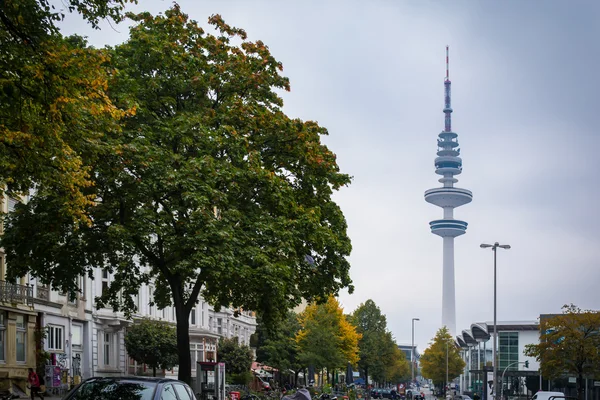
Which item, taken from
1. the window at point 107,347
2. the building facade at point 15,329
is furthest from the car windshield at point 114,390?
the window at point 107,347

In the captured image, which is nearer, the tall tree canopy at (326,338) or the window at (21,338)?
the window at (21,338)

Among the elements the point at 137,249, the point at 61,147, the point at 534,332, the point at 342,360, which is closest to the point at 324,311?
the point at 342,360

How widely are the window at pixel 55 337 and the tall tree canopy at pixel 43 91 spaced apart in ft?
87.6

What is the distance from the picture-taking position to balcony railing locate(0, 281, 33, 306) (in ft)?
120

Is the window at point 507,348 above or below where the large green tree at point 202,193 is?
below

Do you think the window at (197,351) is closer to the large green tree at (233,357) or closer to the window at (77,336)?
the large green tree at (233,357)

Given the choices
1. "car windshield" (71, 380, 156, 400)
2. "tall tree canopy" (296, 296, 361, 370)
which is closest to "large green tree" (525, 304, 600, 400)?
"tall tree canopy" (296, 296, 361, 370)

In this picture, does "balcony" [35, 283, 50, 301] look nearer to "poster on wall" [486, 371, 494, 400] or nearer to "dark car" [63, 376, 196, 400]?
"dark car" [63, 376, 196, 400]

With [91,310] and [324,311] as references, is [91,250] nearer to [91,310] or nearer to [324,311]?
[91,310]

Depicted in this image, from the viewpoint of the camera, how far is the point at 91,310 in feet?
160

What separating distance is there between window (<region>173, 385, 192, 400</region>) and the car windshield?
1187mm

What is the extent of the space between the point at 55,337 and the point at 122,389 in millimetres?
31462

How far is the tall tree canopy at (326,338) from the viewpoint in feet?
224

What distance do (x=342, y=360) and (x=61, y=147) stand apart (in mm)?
55946
